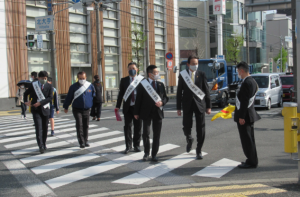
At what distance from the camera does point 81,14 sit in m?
25.8

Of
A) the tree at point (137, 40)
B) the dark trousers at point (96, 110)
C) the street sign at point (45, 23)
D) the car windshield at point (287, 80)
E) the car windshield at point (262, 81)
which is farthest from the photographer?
the tree at point (137, 40)

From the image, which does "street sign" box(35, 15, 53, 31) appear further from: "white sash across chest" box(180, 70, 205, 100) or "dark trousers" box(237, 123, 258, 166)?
"dark trousers" box(237, 123, 258, 166)

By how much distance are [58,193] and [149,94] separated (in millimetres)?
2534

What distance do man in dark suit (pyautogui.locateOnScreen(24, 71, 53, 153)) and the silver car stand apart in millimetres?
10801

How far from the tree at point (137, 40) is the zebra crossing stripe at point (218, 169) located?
75.9 ft

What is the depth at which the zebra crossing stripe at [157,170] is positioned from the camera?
524 cm

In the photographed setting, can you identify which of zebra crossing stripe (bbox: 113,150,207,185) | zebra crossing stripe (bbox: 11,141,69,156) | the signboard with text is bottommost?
zebra crossing stripe (bbox: 11,141,69,156)

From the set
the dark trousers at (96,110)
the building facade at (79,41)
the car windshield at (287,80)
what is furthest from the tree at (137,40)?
the dark trousers at (96,110)

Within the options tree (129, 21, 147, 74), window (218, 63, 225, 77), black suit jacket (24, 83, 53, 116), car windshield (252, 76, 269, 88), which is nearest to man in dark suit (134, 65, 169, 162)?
black suit jacket (24, 83, 53, 116)

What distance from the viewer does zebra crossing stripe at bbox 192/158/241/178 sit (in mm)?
5445

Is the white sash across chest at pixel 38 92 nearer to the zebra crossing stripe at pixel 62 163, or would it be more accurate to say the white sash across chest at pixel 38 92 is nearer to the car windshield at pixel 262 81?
the zebra crossing stripe at pixel 62 163

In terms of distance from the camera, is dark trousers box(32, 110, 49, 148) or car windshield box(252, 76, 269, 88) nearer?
dark trousers box(32, 110, 49, 148)

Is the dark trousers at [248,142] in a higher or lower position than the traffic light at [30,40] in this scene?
lower

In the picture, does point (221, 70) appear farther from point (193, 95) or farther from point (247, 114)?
point (247, 114)
